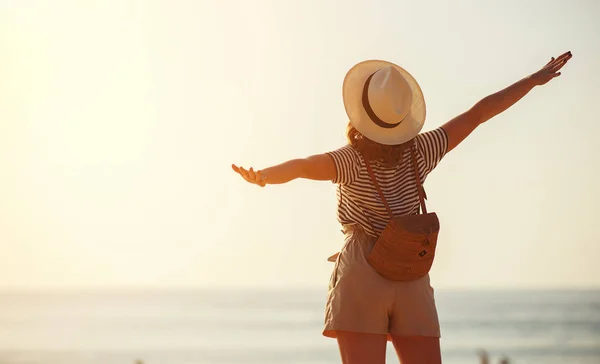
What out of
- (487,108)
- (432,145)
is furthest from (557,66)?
A: (432,145)

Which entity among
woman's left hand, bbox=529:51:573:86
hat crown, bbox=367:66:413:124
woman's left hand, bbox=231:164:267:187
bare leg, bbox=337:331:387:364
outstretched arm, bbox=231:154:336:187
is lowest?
bare leg, bbox=337:331:387:364

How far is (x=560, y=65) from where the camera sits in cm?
478

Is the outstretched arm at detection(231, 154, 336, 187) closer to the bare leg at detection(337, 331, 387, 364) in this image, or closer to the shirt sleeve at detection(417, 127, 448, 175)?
the shirt sleeve at detection(417, 127, 448, 175)

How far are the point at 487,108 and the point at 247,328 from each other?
100.0 ft

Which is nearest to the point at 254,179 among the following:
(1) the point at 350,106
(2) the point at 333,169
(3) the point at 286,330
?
(2) the point at 333,169

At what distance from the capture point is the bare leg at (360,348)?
13.6ft

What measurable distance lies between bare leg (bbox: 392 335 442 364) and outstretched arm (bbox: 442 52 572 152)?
0.84m

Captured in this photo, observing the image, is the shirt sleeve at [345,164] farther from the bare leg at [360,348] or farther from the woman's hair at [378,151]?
the bare leg at [360,348]

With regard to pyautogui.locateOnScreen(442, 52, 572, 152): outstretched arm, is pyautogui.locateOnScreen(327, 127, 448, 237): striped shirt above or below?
below

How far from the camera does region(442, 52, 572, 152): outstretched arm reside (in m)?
4.51

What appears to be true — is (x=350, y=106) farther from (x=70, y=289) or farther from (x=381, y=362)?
(x=70, y=289)

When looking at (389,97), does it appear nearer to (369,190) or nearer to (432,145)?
(432,145)

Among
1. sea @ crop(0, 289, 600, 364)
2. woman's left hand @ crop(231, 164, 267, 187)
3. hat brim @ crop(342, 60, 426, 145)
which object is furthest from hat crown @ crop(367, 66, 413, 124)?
sea @ crop(0, 289, 600, 364)

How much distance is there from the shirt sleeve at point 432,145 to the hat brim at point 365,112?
48mm
